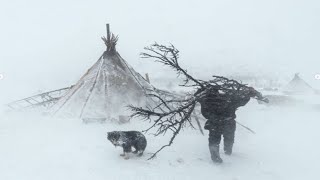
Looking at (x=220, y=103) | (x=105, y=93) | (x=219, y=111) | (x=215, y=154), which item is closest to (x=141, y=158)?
(x=215, y=154)

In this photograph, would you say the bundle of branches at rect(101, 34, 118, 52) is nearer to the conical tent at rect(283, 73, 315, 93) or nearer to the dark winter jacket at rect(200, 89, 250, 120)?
the dark winter jacket at rect(200, 89, 250, 120)

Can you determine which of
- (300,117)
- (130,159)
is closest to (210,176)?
(130,159)

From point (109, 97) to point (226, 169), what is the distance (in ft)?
20.0

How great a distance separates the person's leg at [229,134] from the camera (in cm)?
888

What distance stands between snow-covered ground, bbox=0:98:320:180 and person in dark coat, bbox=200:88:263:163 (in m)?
0.71

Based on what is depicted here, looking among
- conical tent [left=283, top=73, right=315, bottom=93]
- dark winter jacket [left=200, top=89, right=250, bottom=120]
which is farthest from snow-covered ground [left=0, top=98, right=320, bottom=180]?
conical tent [left=283, top=73, right=315, bottom=93]

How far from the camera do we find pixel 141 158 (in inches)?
356

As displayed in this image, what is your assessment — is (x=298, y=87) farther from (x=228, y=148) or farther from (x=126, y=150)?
(x=126, y=150)

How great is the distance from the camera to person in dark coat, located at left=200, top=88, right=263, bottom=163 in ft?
27.4

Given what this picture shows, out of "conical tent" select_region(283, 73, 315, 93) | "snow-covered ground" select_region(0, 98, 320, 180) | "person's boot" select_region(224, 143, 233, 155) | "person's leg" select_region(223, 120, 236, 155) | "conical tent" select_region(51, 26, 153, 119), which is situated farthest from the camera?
"conical tent" select_region(283, 73, 315, 93)

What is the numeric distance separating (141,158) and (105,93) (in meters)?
4.67

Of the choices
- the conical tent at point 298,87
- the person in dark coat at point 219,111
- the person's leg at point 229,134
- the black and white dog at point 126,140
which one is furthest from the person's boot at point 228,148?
the conical tent at point 298,87

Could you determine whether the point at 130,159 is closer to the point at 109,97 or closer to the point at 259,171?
the point at 259,171

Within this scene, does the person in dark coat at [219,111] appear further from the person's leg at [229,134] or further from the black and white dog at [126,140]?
the black and white dog at [126,140]
